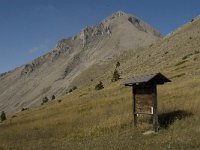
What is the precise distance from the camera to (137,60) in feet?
302

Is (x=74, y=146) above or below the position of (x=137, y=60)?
below

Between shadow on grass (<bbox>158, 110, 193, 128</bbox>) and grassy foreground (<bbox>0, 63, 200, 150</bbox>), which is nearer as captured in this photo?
grassy foreground (<bbox>0, 63, 200, 150</bbox>)

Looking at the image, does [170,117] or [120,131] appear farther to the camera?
[170,117]

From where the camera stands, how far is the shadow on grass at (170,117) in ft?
82.7

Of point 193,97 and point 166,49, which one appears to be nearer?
point 193,97

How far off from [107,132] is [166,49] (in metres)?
63.5

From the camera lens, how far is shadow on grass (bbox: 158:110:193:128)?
25.2 meters

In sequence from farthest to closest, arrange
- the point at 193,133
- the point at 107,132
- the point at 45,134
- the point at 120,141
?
1. the point at 45,134
2. the point at 107,132
3. the point at 120,141
4. the point at 193,133

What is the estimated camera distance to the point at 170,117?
2642 centimetres

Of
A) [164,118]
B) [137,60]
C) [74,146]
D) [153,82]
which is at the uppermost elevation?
[137,60]

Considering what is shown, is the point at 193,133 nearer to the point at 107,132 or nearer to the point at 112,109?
the point at 107,132

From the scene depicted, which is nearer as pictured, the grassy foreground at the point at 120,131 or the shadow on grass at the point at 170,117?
the grassy foreground at the point at 120,131

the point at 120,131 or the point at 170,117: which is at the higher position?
the point at 170,117

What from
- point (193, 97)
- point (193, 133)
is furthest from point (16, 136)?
point (193, 133)
